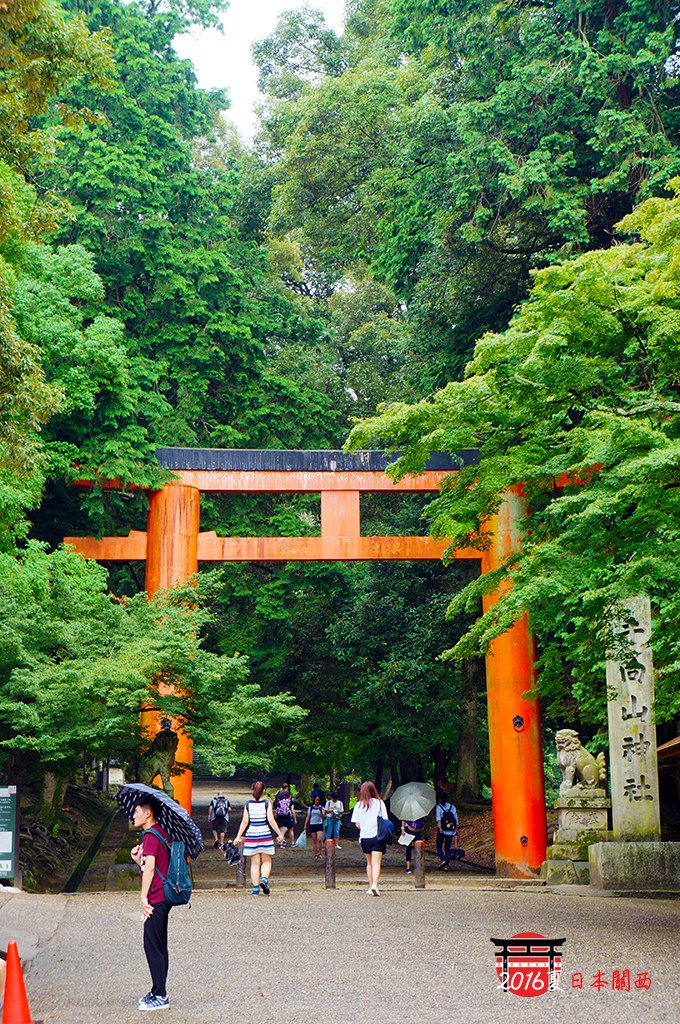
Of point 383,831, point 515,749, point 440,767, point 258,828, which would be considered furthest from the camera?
point 440,767

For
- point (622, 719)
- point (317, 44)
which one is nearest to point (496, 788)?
point (622, 719)

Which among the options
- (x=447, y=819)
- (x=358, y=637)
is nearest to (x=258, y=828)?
(x=447, y=819)

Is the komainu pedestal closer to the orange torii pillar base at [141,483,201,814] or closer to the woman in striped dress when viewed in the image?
the woman in striped dress

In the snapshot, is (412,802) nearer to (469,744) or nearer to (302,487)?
A: (302,487)

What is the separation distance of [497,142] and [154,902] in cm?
1768

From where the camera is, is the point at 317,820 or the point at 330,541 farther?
the point at 317,820

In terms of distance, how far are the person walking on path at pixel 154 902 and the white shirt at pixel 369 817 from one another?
7.04 m

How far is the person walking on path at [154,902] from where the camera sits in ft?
22.3

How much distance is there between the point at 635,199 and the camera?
846 inches

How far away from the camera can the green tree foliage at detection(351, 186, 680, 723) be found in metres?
10.2

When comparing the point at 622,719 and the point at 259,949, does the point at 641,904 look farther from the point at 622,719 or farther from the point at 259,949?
the point at 259,949

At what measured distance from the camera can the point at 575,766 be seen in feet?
56.4

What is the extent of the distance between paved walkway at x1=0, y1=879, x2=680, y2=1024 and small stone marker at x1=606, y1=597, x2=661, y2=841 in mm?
1678

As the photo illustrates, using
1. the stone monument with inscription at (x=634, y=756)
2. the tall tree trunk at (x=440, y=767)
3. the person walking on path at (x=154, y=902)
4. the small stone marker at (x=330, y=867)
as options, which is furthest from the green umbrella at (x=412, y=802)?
the person walking on path at (x=154, y=902)
